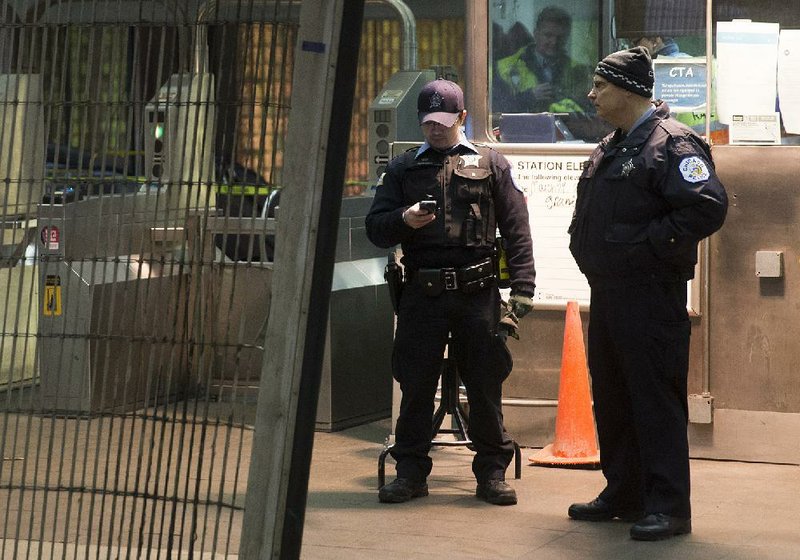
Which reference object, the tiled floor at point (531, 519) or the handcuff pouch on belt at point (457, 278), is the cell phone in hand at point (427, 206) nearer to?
the handcuff pouch on belt at point (457, 278)

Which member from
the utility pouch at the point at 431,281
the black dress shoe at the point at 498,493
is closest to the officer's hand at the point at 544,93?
the utility pouch at the point at 431,281

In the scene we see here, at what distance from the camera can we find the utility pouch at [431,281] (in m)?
6.73

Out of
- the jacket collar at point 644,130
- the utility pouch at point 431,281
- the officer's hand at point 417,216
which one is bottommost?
the utility pouch at point 431,281

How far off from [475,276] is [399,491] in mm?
1032

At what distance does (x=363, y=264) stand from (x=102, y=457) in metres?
4.57

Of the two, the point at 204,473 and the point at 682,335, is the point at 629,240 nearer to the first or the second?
the point at 682,335

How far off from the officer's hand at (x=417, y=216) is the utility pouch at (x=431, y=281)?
Answer: 269mm

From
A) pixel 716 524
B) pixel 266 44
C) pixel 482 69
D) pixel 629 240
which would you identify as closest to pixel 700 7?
pixel 482 69

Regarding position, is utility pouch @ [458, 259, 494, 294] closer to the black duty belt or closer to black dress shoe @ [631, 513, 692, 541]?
the black duty belt

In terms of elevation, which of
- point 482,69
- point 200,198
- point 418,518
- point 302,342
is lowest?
point 418,518

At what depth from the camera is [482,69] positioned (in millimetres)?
8086

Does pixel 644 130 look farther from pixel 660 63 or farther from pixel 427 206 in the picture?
pixel 660 63

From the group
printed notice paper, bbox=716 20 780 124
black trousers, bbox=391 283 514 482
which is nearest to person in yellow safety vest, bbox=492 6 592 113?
printed notice paper, bbox=716 20 780 124

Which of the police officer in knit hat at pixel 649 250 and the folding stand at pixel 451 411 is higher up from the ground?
the police officer in knit hat at pixel 649 250
